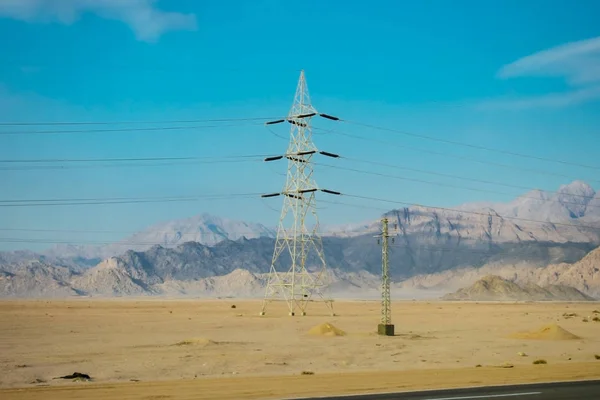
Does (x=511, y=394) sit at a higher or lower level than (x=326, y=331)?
higher

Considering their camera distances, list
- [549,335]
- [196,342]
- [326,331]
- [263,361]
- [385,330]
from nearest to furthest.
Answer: [263,361] → [196,342] → [549,335] → [326,331] → [385,330]

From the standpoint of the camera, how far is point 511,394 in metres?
18.4

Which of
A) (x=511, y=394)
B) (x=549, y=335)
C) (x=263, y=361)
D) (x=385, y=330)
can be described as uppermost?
(x=511, y=394)

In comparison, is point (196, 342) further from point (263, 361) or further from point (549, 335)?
point (549, 335)

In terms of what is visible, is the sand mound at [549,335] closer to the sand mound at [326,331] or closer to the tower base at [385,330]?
the tower base at [385,330]

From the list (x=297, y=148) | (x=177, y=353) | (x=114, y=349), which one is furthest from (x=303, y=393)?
(x=297, y=148)

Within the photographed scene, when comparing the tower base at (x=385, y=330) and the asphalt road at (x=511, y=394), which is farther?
the tower base at (x=385, y=330)

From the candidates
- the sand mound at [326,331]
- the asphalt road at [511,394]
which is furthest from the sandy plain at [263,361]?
the asphalt road at [511,394]

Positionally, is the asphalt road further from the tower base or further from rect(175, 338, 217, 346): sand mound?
the tower base

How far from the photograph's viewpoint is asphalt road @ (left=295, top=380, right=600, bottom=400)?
1775 cm

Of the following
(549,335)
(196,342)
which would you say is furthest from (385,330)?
(196,342)

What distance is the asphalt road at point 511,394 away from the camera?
699 inches

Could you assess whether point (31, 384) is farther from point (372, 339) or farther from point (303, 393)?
point (372, 339)

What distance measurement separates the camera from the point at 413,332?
50.9m
